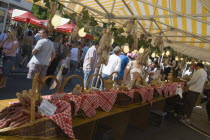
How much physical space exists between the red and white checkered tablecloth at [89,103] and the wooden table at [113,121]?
71mm

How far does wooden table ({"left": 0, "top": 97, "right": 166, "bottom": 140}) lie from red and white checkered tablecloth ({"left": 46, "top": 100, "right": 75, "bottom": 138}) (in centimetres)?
8

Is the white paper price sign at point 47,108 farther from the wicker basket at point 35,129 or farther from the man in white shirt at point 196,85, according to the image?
the man in white shirt at point 196,85

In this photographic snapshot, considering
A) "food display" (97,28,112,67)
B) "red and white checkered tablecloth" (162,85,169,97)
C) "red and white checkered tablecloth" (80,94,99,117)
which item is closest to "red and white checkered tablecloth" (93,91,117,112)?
"red and white checkered tablecloth" (80,94,99,117)

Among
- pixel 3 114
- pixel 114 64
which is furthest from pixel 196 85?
pixel 3 114

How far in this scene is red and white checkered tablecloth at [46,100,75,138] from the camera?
1722 millimetres

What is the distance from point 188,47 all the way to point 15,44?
5.42 meters

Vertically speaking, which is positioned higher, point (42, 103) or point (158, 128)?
point (42, 103)

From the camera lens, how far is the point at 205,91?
9555mm

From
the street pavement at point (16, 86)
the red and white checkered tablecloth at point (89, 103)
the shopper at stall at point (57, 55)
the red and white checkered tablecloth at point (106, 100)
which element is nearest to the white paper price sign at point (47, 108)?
the red and white checkered tablecloth at point (89, 103)

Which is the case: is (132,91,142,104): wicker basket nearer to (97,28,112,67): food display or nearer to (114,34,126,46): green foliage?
(97,28,112,67): food display

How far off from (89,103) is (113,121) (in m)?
1.14

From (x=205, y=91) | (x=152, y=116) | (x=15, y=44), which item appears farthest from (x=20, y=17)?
(x=205, y=91)

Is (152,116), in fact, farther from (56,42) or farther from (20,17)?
(20,17)

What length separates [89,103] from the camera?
2402 mm
